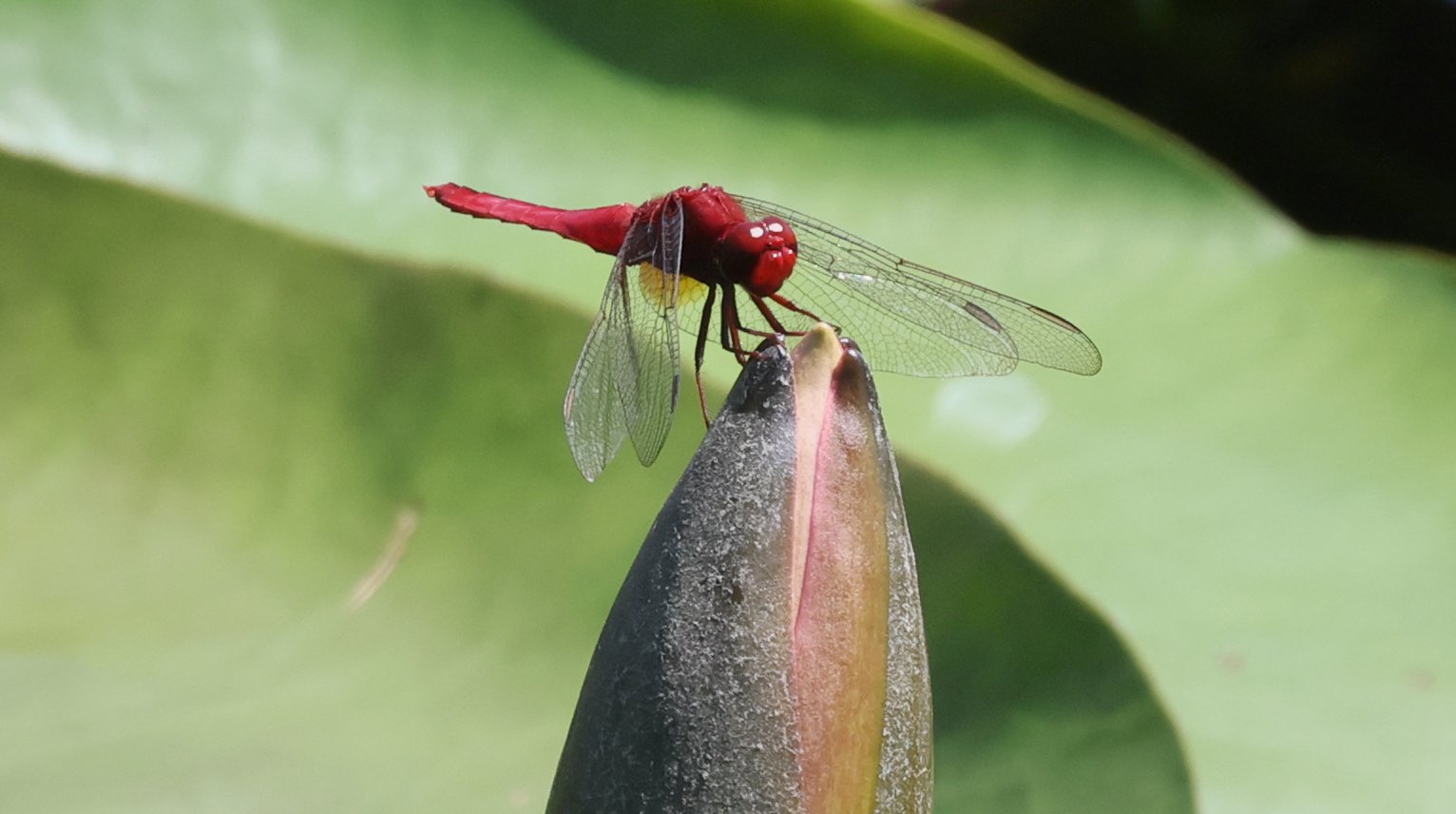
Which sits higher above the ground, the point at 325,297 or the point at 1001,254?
the point at 1001,254

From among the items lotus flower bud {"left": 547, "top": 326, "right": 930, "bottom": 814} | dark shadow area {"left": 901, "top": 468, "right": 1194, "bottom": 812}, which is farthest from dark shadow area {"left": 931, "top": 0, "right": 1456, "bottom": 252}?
lotus flower bud {"left": 547, "top": 326, "right": 930, "bottom": 814}

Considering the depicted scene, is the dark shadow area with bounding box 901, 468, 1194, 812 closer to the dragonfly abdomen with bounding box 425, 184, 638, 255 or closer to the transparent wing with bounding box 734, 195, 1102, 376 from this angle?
the transparent wing with bounding box 734, 195, 1102, 376

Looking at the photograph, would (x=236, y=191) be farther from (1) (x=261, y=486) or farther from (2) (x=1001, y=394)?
(2) (x=1001, y=394)

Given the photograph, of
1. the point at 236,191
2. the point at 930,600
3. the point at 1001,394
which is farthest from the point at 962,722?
the point at 236,191

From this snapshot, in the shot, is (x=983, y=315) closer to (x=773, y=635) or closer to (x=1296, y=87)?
(x=773, y=635)

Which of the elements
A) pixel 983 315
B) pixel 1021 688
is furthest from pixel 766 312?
pixel 1021 688

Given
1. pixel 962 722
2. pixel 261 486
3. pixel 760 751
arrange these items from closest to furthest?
pixel 760 751
pixel 962 722
pixel 261 486

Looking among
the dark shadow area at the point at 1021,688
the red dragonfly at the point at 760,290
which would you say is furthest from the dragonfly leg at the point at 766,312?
the dark shadow area at the point at 1021,688
